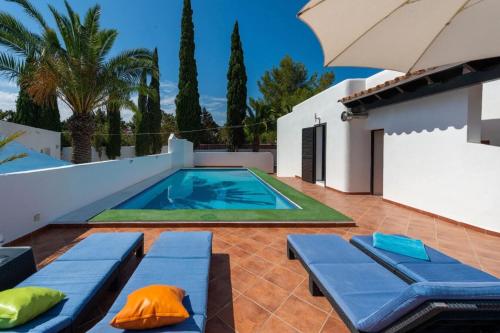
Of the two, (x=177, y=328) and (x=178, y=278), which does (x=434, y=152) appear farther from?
(x=177, y=328)

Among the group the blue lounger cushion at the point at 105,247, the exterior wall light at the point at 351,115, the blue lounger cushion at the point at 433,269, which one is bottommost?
the blue lounger cushion at the point at 433,269

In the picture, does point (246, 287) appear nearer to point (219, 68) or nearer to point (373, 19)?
point (373, 19)

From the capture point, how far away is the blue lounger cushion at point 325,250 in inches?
120

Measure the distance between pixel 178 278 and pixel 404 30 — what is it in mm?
3437

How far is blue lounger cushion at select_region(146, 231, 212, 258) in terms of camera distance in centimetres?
316

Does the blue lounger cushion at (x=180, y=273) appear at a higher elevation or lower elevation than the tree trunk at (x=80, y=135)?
lower

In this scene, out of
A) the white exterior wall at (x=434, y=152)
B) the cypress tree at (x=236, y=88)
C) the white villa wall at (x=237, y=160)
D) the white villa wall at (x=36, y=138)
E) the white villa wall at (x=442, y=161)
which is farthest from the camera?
the cypress tree at (x=236, y=88)

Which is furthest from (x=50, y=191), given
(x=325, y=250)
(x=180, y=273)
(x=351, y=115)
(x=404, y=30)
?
(x=351, y=115)

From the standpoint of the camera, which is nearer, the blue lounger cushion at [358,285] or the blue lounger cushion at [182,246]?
the blue lounger cushion at [358,285]

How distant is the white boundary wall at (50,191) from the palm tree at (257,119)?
14.0m

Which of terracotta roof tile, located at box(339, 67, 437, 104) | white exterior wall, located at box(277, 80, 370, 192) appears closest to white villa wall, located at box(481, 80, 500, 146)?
terracotta roof tile, located at box(339, 67, 437, 104)

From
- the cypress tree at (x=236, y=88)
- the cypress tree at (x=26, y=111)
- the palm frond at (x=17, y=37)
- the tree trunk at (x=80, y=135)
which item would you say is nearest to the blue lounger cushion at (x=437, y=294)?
the tree trunk at (x=80, y=135)

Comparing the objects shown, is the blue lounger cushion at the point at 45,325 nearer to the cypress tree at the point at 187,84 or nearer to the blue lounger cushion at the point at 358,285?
the blue lounger cushion at the point at 358,285

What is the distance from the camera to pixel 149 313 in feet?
5.96
